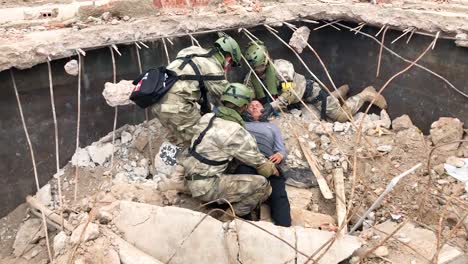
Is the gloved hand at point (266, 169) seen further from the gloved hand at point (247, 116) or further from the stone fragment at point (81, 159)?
the stone fragment at point (81, 159)

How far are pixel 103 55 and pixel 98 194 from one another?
2.09 metres

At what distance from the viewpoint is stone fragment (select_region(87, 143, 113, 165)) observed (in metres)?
6.57

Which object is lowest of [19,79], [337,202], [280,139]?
[337,202]

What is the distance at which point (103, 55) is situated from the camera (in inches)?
264

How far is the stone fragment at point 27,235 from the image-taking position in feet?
18.2

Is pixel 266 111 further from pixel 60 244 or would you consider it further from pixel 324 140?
pixel 60 244

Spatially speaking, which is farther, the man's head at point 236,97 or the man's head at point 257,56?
the man's head at point 257,56

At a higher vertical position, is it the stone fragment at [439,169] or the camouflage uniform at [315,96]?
the camouflage uniform at [315,96]

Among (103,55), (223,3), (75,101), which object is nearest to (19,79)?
(75,101)

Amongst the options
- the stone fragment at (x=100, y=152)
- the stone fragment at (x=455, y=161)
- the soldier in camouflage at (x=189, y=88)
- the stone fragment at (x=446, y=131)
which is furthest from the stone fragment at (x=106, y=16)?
the stone fragment at (x=455, y=161)

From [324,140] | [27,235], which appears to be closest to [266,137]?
[324,140]

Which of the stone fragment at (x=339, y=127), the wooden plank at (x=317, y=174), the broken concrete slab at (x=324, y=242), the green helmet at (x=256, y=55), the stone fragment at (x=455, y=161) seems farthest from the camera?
the stone fragment at (x=339, y=127)

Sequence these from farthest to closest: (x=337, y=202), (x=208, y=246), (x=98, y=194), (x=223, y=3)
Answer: (x=223, y=3) < (x=337, y=202) < (x=98, y=194) < (x=208, y=246)

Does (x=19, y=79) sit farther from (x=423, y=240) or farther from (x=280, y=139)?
(x=423, y=240)
